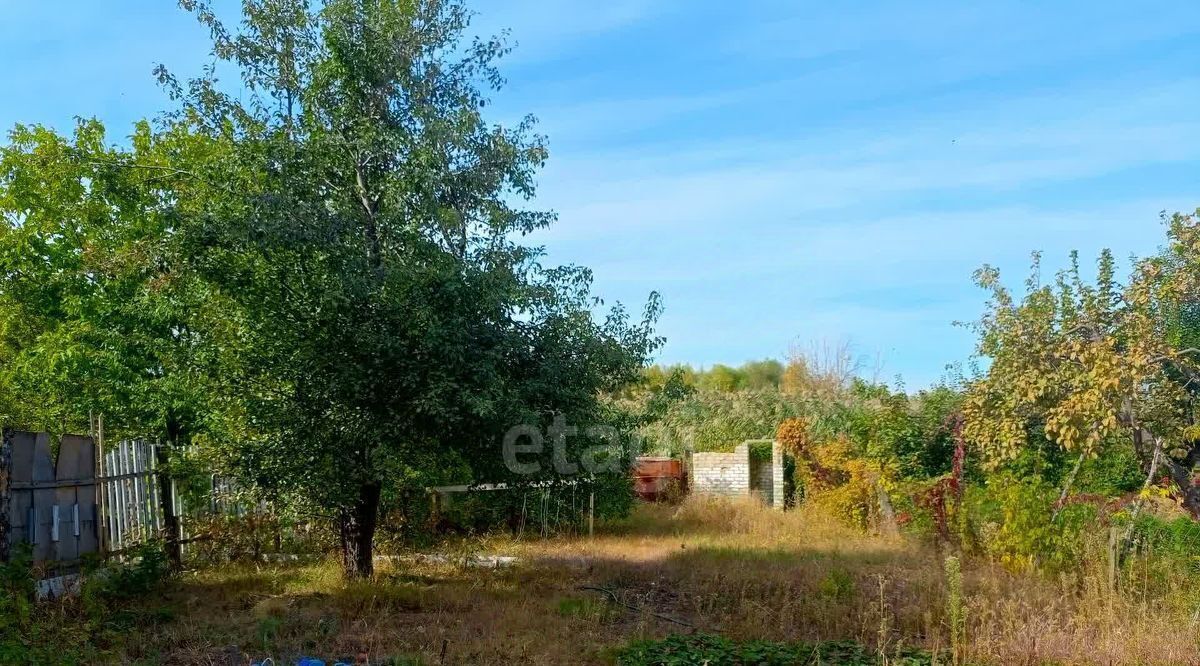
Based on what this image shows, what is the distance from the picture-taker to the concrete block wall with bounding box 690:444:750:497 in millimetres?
20953

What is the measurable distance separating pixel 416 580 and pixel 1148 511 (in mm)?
10187

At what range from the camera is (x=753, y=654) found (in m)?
7.12

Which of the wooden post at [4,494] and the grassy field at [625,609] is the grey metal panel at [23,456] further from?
the grassy field at [625,609]

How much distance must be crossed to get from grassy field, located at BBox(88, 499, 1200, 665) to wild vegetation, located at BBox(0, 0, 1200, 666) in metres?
0.05

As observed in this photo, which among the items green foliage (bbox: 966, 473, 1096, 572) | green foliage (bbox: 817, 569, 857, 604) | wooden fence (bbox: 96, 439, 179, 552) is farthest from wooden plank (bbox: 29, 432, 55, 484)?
green foliage (bbox: 966, 473, 1096, 572)

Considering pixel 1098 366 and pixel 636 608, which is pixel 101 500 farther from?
pixel 1098 366

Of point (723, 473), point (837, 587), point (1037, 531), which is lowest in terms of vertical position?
point (837, 587)

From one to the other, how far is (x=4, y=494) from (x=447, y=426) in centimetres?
409

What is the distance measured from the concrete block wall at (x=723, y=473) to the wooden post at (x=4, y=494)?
1472 cm

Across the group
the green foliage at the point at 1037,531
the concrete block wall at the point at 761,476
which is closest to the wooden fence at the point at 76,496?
the green foliage at the point at 1037,531

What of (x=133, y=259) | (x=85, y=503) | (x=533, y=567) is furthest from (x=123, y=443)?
(x=533, y=567)

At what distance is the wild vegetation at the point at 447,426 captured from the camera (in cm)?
806

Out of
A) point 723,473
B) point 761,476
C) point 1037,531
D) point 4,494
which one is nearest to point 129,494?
point 4,494

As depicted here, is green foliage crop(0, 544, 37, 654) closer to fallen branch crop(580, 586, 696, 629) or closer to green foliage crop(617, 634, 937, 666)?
green foliage crop(617, 634, 937, 666)
